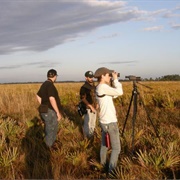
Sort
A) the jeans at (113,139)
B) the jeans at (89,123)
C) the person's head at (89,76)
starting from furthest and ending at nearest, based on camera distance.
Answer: the jeans at (89,123) < the person's head at (89,76) < the jeans at (113,139)

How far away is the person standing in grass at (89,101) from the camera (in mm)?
7859

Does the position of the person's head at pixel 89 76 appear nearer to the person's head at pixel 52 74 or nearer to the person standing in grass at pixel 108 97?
the person's head at pixel 52 74

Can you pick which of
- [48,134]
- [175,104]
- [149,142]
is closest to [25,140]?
[48,134]

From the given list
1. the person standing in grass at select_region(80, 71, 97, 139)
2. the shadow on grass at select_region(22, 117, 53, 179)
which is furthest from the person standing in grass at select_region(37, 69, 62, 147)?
the person standing in grass at select_region(80, 71, 97, 139)

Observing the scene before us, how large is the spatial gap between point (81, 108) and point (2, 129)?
2.63 m

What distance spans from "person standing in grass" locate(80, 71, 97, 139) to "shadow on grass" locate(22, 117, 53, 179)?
3.64ft

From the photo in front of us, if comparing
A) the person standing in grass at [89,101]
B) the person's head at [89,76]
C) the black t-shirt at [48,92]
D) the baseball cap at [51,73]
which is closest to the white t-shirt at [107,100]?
the black t-shirt at [48,92]

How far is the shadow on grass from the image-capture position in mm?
6379

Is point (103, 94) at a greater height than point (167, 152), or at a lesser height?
greater

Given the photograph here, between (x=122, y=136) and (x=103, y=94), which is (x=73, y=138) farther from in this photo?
(x=103, y=94)

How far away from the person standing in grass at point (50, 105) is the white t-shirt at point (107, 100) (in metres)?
1.84

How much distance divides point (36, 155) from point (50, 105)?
1.24m

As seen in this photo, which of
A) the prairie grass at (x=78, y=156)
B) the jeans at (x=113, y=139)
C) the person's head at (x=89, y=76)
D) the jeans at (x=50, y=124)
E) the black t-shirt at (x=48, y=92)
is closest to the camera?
the jeans at (x=113, y=139)

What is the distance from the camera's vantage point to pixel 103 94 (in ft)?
18.4
